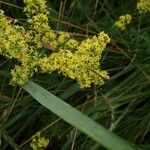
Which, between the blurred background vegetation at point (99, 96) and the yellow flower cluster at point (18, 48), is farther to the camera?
the blurred background vegetation at point (99, 96)

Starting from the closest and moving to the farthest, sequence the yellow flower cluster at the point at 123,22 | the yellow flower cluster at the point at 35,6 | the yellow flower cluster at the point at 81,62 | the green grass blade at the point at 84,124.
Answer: the green grass blade at the point at 84,124, the yellow flower cluster at the point at 81,62, the yellow flower cluster at the point at 35,6, the yellow flower cluster at the point at 123,22

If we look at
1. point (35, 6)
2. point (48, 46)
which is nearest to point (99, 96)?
point (48, 46)

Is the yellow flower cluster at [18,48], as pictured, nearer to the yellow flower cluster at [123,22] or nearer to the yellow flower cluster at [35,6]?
the yellow flower cluster at [35,6]

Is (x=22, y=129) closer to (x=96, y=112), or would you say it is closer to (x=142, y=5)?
(x=96, y=112)

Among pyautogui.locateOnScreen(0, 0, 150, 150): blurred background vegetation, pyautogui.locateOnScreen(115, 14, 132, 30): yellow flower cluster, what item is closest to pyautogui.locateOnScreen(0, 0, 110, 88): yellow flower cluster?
pyautogui.locateOnScreen(0, 0, 150, 150): blurred background vegetation

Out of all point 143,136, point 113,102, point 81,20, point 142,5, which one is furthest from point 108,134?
point 81,20

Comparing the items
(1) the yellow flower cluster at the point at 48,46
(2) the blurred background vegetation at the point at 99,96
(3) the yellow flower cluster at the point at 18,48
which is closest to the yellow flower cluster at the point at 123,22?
(2) the blurred background vegetation at the point at 99,96

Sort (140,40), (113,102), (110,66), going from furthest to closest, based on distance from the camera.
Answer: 1. (110,66)
2. (140,40)
3. (113,102)
